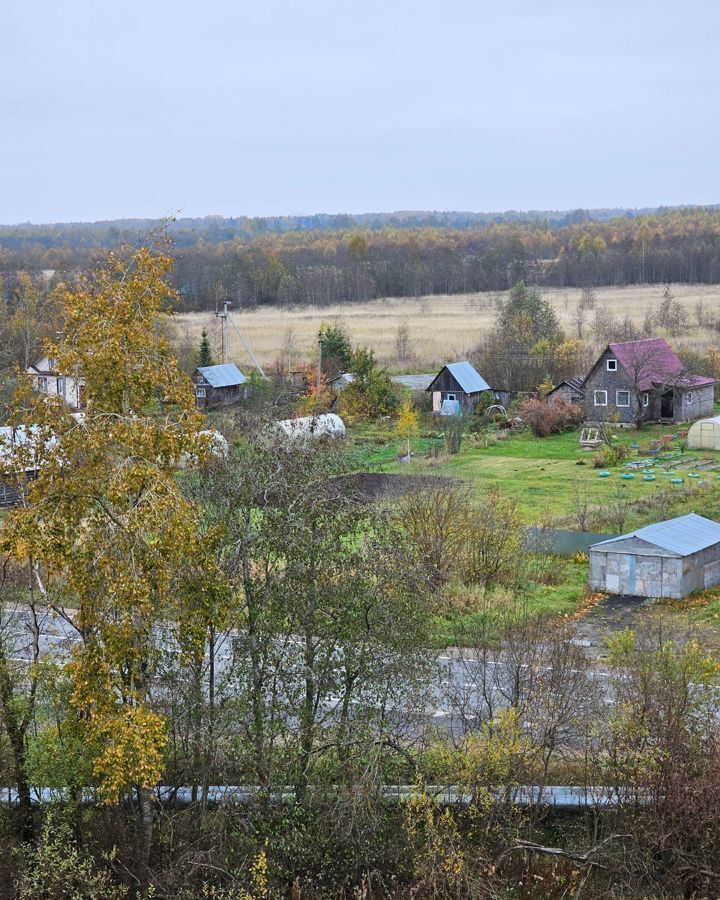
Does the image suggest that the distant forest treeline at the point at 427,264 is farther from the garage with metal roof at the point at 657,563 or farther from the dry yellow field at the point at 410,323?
the garage with metal roof at the point at 657,563

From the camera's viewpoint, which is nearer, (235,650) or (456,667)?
Answer: (235,650)

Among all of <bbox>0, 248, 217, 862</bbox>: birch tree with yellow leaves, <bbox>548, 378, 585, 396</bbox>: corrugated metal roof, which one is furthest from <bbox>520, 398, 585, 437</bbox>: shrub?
<bbox>0, 248, 217, 862</bbox>: birch tree with yellow leaves

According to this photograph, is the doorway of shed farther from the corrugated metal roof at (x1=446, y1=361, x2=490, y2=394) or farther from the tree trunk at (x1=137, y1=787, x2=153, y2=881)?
the tree trunk at (x1=137, y1=787, x2=153, y2=881)

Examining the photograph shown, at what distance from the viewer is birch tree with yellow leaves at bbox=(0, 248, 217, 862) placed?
1070cm

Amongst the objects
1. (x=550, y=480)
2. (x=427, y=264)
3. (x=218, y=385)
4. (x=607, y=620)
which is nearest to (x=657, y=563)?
(x=607, y=620)

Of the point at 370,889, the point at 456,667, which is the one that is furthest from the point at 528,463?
the point at 370,889

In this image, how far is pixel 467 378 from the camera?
45.7 m

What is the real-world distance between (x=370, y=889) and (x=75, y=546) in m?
4.56

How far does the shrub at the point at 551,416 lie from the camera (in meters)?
42.2

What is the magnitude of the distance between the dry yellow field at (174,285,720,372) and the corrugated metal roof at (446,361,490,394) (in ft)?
31.2

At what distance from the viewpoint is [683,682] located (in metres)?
13.2

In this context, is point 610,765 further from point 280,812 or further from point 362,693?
point 280,812

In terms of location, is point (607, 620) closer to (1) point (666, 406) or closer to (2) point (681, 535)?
(2) point (681, 535)

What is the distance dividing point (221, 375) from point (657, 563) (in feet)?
89.9
